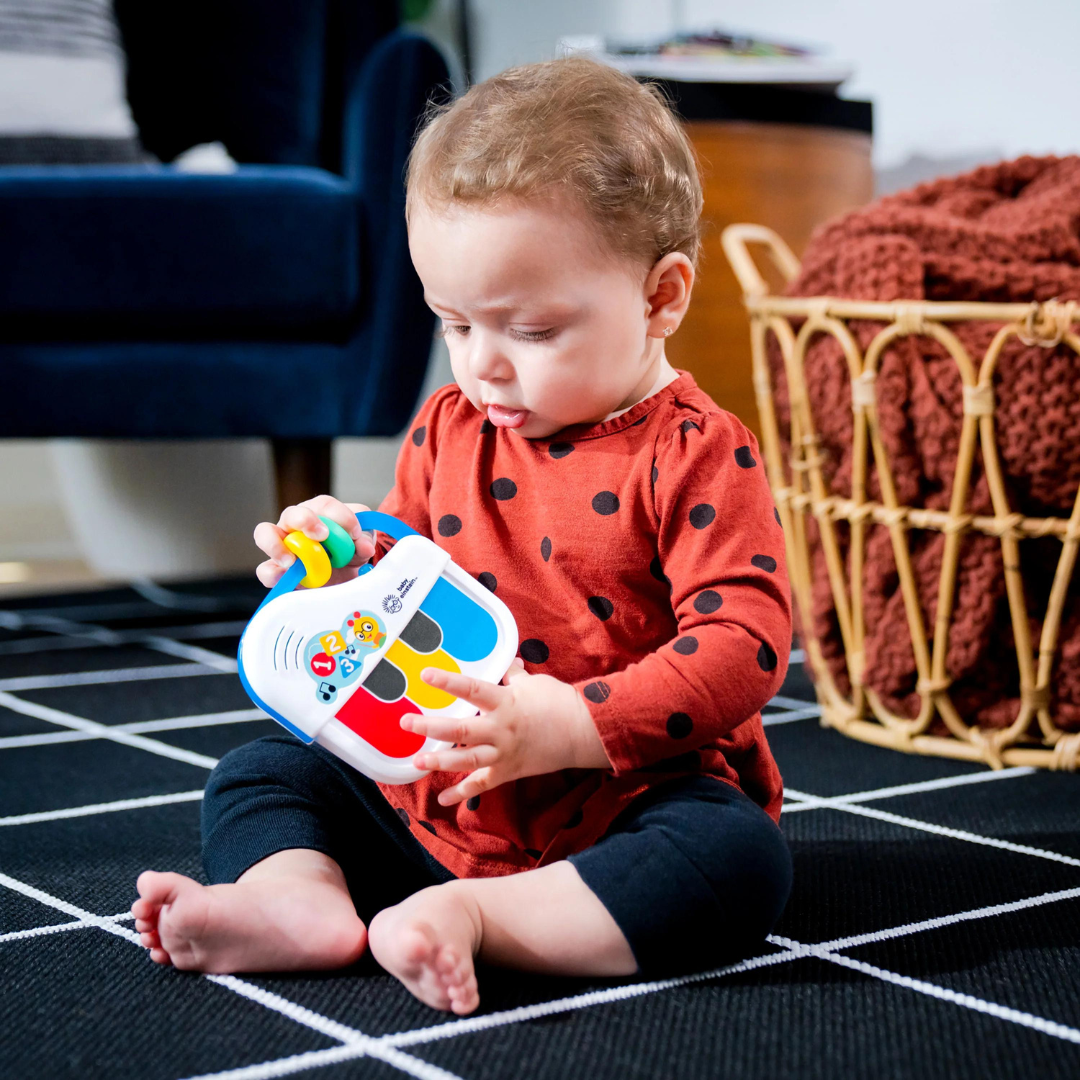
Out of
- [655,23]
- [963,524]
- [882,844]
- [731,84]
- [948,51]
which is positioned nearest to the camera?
[882,844]

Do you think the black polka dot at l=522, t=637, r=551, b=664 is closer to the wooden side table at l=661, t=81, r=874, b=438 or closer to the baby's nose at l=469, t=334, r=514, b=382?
the baby's nose at l=469, t=334, r=514, b=382

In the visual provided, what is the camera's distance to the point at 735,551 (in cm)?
56

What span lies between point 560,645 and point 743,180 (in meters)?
0.83

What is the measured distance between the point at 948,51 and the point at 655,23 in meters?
0.56

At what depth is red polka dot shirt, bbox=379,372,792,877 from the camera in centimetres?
54

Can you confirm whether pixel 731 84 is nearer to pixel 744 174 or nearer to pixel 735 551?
pixel 744 174

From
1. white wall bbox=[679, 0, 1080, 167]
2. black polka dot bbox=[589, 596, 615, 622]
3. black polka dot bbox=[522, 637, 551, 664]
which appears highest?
white wall bbox=[679, 0, 1080, 167]

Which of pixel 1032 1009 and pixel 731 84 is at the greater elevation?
pixel 731 84

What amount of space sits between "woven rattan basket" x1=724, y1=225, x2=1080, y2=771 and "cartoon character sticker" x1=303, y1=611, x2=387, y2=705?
0.44 metres

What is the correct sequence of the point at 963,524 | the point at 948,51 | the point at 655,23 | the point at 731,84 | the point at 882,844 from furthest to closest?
the point at 655,23 < the point at 948,51 < the point at 731,84 < the point at 963,524 < the point at 882,844

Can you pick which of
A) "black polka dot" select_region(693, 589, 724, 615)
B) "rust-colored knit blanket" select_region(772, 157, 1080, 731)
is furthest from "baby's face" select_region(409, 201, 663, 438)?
"rust-colored knit blanket" select_region(772, 157, 1080, 731)

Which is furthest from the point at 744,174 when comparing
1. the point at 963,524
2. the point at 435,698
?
the point at 435,698

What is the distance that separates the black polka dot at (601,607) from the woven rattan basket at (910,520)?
1.14 feet

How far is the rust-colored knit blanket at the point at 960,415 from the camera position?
32.3 inches
